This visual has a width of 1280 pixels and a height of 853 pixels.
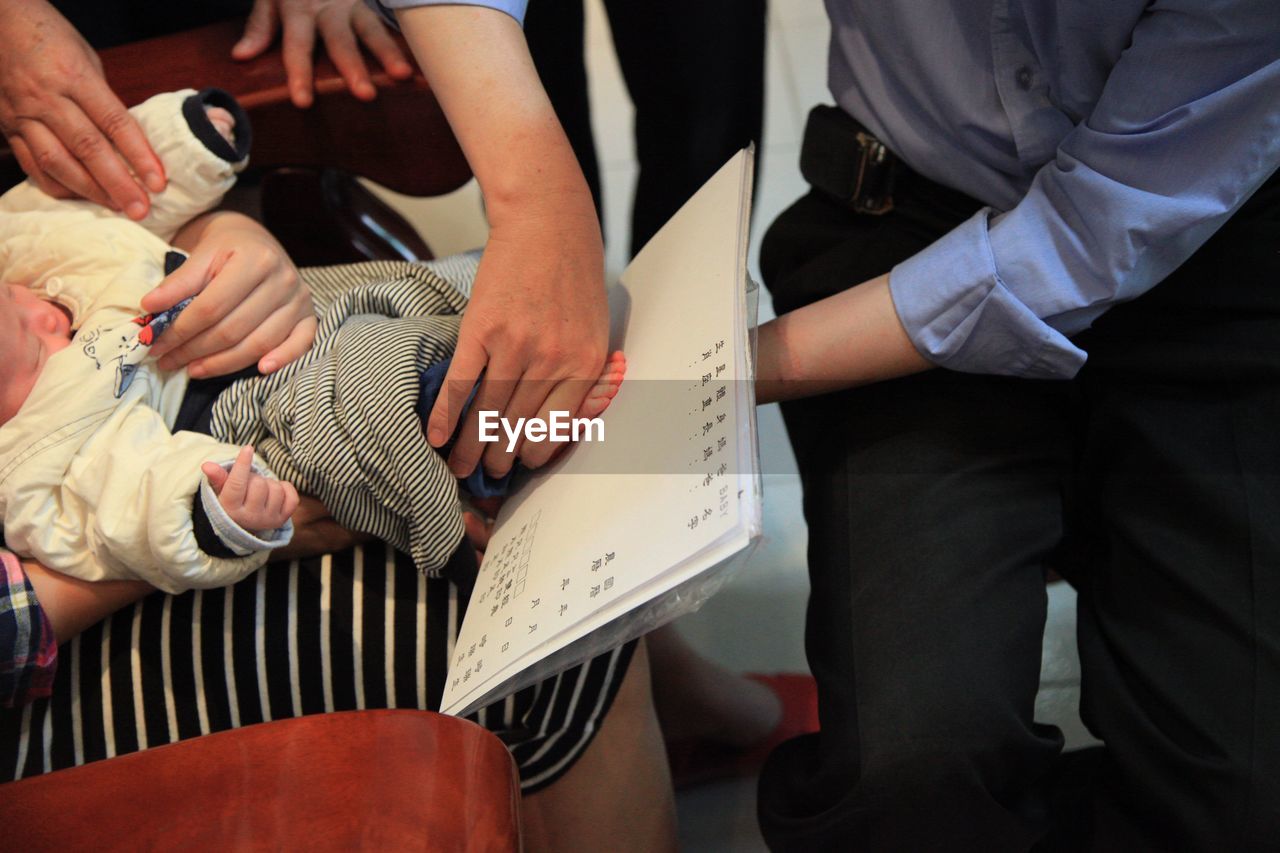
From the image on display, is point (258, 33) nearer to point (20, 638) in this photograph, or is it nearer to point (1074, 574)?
point (20, 638)

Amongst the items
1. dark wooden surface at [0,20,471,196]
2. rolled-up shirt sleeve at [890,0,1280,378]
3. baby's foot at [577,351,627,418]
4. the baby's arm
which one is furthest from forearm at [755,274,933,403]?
the baby's arm

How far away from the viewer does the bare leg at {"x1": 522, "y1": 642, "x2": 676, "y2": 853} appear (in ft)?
2.72

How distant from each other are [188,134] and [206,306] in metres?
0.17

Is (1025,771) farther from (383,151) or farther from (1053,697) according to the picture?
(383,151)

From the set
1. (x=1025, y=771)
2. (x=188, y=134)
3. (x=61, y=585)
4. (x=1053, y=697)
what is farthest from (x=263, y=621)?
(x=1053, y=697)

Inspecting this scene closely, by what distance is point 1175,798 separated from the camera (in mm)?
667

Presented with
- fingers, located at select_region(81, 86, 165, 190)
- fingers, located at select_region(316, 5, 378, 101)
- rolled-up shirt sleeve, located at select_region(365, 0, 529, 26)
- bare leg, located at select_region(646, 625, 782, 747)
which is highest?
rolled-up shirt sleeve, located at select_region(365, 0, 529, 26)

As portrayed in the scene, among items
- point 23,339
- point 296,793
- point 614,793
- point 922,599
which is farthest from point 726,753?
point 23,339

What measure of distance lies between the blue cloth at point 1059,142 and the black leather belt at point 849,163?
0.08 feet

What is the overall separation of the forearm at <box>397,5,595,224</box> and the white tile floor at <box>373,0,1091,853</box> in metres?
0.50

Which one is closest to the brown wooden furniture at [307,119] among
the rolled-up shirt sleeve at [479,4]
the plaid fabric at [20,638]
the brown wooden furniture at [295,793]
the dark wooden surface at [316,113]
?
the dark wooden surface at [316,113]

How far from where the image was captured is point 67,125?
0.84 metres

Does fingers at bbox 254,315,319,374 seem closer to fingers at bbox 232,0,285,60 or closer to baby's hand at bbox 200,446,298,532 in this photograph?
baby's hand at bbox 200,446,298,532

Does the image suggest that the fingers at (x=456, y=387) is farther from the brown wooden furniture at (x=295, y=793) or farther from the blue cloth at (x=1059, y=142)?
the blue cloth at (x=1059, y=142)
